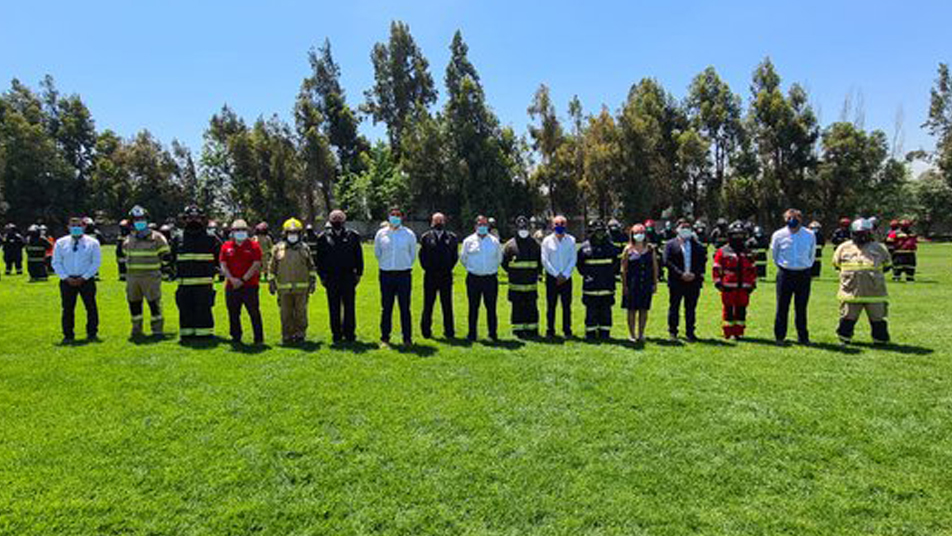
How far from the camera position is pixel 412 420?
19.9 feet

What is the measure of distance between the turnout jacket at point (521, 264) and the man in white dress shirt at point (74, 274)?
6.81 metres

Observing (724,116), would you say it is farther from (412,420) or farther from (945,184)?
(412,420)

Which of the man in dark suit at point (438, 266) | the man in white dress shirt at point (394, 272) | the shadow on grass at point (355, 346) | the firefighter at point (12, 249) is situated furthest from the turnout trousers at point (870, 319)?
the firefighter at point (12, 249)

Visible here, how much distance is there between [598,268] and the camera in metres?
9.85

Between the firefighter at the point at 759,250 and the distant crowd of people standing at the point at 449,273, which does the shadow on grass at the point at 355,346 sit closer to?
the distant crowd of people standing at the point at 449,273

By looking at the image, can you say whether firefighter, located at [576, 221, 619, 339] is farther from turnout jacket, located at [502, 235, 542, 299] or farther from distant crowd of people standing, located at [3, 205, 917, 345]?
turnout jacket, located at [502, 235, 542, 299]

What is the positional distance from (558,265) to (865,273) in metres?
4.86

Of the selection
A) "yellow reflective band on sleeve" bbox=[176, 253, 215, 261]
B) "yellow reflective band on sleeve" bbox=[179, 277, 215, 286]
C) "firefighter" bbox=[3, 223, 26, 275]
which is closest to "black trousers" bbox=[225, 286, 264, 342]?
"yellow reflective band on sleeve" bbox=[179, 277, 215, 286]

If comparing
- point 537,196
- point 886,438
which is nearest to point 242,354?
point 886,438

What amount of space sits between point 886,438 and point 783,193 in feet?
176

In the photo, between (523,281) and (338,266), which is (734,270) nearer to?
(523,281)

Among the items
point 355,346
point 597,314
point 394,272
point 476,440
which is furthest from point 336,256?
point 476,440

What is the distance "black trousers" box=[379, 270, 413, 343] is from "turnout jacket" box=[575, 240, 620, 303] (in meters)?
2.91

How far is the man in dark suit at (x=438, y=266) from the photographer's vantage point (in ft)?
32.0
